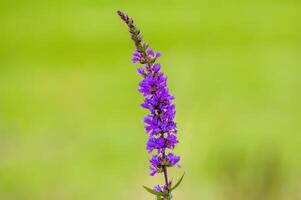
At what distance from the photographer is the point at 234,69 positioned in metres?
2.90

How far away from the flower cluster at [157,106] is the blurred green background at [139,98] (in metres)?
1.09

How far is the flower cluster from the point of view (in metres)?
0.65

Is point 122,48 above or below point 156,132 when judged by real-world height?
above

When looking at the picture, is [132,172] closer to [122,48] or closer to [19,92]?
[19,92]

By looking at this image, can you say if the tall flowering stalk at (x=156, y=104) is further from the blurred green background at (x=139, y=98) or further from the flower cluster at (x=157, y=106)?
the blurred green background at (x=139, y=98)

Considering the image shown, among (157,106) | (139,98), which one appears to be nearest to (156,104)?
(157,106)

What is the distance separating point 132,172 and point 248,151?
1.29ft

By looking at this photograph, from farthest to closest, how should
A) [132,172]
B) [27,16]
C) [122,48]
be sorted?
1. [27,16]
2. [122,48]
3. [132,172]

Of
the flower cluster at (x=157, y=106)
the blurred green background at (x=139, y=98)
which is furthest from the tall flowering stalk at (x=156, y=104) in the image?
the blurred green background at (x=139, y=98)

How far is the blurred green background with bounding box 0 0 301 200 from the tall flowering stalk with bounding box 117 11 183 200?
1.07m

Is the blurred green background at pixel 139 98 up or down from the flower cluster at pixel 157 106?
up

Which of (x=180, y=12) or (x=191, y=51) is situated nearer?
(x=191, y=51)

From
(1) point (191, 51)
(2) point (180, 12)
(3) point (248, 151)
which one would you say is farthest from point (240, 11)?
Answer: (3) point (248, 151)

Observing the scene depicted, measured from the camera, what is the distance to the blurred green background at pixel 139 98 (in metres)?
2.08
